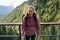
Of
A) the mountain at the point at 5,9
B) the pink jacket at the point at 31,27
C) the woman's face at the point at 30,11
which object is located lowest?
the pink jacket at the point at 31,27

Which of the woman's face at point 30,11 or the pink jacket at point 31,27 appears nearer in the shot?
the woman's face at point 30,11

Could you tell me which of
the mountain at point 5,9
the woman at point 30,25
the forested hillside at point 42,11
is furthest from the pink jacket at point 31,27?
the forested hillside at point 42,11

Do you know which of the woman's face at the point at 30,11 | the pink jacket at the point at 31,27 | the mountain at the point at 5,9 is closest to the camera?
the woman's face at the point at 30,11

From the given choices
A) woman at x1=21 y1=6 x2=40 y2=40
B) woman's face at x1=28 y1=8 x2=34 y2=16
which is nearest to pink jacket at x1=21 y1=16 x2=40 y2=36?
woman at x1=21 y1=6 x2=40 y2=40

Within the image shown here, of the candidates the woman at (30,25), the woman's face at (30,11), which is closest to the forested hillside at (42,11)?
the woman at (30,25)

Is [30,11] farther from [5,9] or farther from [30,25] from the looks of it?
[5,9]

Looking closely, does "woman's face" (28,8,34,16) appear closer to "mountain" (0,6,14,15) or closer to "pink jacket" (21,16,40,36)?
"pink jacket" (21,16,40,36)

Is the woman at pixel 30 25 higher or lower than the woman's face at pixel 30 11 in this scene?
lower

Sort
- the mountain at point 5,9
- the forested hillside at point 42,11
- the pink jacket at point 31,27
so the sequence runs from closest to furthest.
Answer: the pink jacket at point 31,27 → the mountain at point 5,9 → the forested hillside at point 42,11

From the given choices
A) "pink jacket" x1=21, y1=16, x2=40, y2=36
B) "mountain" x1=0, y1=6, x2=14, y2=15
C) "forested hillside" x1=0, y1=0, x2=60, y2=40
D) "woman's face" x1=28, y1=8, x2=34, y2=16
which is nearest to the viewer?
"woman's face" x1=28, y1=8, x2=34, y2=16

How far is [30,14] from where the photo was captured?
13.1 feet

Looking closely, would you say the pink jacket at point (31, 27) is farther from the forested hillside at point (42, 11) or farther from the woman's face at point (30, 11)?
the forested hillside at point (42, 11)

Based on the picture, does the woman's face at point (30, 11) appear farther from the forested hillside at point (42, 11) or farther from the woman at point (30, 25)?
the forested hillside at point (42, 11)

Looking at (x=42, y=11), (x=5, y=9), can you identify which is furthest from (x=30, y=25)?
(x=42, y=11)
